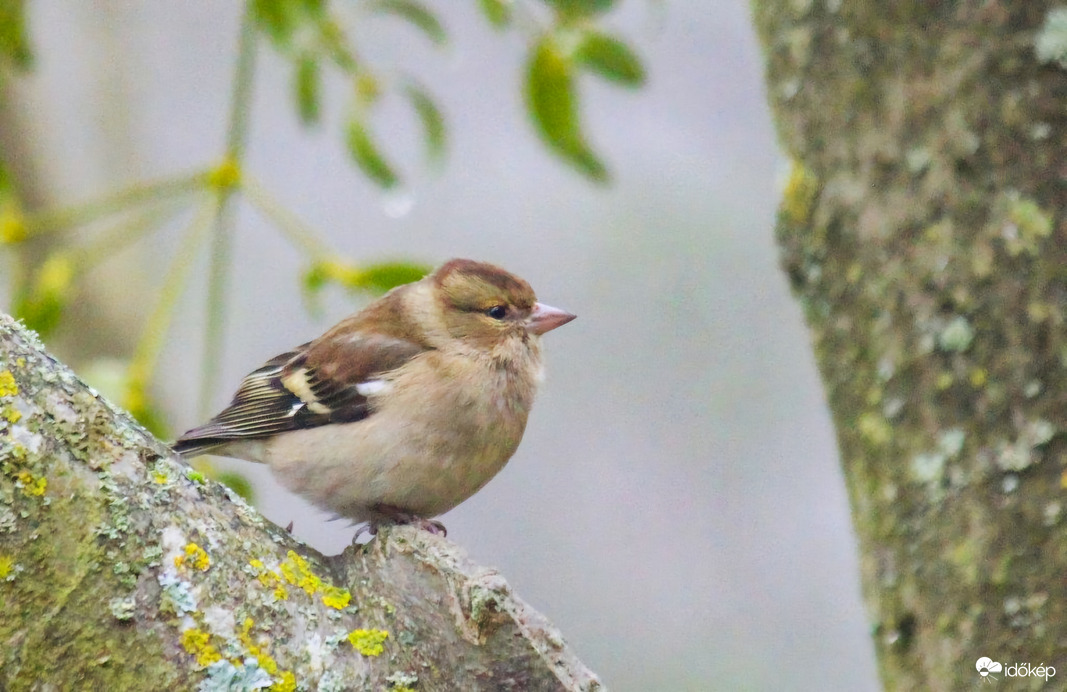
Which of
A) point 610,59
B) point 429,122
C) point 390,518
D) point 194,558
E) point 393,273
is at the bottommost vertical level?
point 390,518

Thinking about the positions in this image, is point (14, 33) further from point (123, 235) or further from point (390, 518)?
point (390, 518)

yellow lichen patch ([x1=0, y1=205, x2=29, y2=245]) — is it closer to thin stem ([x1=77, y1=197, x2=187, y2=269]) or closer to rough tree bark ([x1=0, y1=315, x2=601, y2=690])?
thin stem ([x1=77, y1=197, x2=187, y2=269])

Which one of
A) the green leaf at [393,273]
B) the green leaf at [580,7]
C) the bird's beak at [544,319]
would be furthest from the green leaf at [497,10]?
the bird's beak at [544,319]

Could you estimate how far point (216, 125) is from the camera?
4.73m

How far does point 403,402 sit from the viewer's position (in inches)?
92.0

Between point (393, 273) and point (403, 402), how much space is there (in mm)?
326

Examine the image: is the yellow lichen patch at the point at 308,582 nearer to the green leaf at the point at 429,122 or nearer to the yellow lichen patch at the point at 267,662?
the yellow lichen patch at the point at 267,662

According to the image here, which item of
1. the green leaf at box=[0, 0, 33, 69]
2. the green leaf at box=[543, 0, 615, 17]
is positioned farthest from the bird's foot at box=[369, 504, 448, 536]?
the green leaf at box=[0, 0, 33, 69]

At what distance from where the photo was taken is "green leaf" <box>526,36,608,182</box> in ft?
7.46

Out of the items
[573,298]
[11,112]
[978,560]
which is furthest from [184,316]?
[978,560]

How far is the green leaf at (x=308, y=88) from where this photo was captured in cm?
255

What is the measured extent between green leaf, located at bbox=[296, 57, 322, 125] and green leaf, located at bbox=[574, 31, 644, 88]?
0.70 meters

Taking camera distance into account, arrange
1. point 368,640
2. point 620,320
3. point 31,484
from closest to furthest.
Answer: point 31,484
point 368,640
point 620,320

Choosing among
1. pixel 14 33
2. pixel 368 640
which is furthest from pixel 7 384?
pixel 14 33
